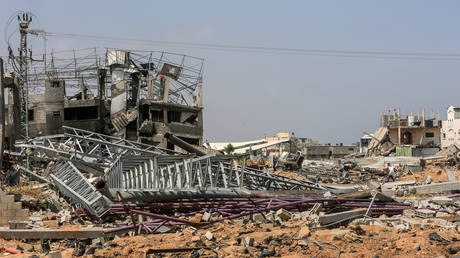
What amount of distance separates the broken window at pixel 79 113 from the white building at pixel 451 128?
49.2m

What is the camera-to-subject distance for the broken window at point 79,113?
46.2m

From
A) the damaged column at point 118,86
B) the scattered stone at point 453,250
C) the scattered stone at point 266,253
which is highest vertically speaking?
the damaged column at point 118,86

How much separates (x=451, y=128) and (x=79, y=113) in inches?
2025

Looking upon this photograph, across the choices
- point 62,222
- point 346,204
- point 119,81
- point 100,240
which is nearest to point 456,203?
point 346,204

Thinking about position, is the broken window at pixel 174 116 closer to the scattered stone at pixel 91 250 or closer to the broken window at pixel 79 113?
the broken window at pixel 79 113

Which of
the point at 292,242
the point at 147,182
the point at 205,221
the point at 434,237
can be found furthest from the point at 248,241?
the point at 147,182

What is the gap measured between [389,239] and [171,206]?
20.9 ft

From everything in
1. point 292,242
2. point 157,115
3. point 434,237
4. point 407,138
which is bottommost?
point 407,138

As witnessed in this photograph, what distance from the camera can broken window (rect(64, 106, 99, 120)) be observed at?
152ft

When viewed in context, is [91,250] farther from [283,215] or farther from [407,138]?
[407,138]

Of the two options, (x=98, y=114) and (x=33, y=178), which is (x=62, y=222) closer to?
(x=33, y=178)

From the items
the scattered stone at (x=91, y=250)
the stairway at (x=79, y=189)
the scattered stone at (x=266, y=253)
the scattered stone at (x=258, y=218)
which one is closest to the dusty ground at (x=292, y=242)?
the scattered stone at (x=266, y=253)

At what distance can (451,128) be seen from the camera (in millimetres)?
74062

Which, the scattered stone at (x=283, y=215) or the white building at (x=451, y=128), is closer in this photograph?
the scattered stone at (x=283, y=215)
